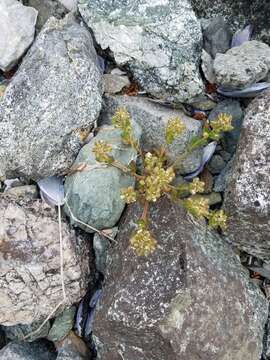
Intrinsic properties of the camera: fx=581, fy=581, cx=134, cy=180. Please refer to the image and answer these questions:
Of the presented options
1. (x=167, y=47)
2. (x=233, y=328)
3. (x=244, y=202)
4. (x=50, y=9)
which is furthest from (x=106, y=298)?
(x=50, y=9)

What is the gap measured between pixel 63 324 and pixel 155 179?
1269 millimetres

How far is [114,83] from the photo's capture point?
147 inches

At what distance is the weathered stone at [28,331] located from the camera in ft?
12.3

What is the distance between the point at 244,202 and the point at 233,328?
2.37ft

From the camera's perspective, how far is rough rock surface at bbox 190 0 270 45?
374cm

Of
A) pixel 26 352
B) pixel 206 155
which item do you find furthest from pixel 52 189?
pixel 26 352

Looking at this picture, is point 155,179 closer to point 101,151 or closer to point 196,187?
point 196,187

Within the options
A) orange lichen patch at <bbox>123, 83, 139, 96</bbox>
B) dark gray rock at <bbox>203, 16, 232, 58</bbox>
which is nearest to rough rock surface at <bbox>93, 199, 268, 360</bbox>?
orange lichen patch at <bbox>123, 83, 139, 96</bbox>

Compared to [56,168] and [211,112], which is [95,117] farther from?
[211,112]

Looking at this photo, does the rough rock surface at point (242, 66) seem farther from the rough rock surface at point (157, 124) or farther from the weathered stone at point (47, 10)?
the weathered stone at point (47, 10)

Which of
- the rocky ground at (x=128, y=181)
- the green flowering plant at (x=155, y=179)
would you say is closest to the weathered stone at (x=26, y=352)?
the rocky ground at (x=128, y=181)

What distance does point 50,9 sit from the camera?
3826 millimetres

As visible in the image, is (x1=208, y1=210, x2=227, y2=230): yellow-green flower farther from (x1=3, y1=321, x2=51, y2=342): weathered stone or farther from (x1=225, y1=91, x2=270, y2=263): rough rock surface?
(x1=3, y1=321, x2=51, y2=342): weathered stone

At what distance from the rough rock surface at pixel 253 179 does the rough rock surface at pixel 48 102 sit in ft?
3.06
